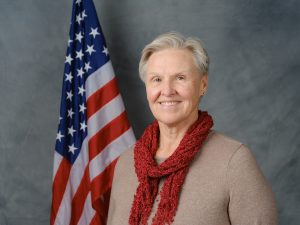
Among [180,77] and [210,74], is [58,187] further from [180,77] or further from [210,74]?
[180,77]

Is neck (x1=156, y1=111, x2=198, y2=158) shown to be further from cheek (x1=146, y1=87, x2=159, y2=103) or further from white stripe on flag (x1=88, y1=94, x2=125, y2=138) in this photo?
white stripe on flag (x1=88, y1=94, x2=125, y2=138)

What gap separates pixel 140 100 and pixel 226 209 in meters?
1.50

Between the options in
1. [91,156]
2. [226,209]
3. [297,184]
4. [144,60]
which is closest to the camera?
[226,209]

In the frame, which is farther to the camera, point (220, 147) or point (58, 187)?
point (58, 187)

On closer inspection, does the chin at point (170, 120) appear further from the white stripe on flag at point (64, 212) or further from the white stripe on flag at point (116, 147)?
the white stripe on flag at point (64, 212)

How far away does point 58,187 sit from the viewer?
276 cm

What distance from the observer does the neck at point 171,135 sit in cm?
188

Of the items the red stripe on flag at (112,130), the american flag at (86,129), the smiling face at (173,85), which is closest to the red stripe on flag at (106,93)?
the american flag at (86,129)

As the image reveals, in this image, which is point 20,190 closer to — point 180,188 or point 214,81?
point 214,81

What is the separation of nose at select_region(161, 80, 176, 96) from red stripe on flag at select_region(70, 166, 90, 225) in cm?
119

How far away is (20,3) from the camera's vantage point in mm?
3018

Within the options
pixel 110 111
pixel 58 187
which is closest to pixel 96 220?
pixel 58 187

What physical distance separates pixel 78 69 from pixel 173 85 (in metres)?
1.15

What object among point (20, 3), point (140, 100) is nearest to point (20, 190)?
point (140, 100)
